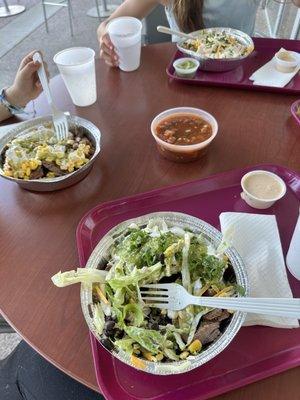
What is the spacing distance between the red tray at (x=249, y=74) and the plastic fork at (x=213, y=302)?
920mm

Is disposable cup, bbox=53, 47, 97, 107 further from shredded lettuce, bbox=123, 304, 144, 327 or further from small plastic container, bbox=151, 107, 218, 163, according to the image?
shredded lettuce, bbox=123, 304, 144, 327

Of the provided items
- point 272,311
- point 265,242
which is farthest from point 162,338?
point 265,242

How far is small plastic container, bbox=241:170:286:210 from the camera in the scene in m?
0.87

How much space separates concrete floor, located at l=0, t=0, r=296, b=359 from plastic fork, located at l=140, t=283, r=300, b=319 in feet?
9.12

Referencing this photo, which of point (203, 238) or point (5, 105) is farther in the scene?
point (5, 105)

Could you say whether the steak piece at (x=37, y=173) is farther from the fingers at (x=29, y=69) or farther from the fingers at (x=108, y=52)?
the fingers at (x=108, y=52)

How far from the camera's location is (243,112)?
3.95 ft

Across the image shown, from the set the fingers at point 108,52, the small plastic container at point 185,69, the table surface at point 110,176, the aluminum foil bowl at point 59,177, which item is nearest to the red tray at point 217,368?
the table surface at point 110,176

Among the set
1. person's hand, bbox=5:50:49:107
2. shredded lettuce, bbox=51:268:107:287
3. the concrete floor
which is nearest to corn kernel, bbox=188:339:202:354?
shredded lettuce, bbox=51:268:107:287

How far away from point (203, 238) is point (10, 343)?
117 cm

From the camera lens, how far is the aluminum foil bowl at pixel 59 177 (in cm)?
91

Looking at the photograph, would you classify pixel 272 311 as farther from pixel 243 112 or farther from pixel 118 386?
pixel 243 112

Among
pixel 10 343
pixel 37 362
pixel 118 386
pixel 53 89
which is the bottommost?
pixel 10 343

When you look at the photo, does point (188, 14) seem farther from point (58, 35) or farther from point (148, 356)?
point (58, 35)
